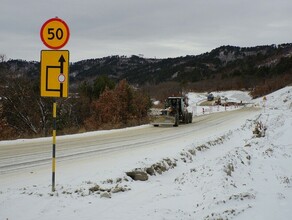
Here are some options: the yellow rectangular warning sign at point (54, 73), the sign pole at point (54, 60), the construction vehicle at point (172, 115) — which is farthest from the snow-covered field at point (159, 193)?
the construction vehicle at point (172, 115)

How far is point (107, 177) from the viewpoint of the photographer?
365 inches

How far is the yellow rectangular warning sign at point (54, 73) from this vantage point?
755 cm

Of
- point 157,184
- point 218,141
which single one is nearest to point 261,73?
point 218,141

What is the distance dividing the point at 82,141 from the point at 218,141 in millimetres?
7332

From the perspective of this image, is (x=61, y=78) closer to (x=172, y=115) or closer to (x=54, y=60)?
(x=54, y=60)

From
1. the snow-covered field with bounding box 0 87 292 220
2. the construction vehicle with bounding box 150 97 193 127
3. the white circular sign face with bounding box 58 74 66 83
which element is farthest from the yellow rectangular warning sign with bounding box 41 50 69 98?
the construction vehicle with bounding box 150 97 193 127

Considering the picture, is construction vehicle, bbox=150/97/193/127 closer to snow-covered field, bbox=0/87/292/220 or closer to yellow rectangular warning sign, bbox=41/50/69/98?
snow-covered field, bbox=0/87/292/220

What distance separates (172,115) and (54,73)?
23621 millimetres

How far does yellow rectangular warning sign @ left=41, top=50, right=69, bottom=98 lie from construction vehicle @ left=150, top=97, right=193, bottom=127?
2279 cm

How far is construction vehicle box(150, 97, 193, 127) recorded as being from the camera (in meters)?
30.2

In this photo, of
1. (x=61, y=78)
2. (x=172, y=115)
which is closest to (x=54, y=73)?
(x=61, y=78)

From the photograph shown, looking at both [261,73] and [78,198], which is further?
[261,73]

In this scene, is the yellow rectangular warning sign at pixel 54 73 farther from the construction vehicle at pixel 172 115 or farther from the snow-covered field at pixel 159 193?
the construction vehicle at pixel 172 115

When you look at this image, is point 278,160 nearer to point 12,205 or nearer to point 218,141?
point 218,141
